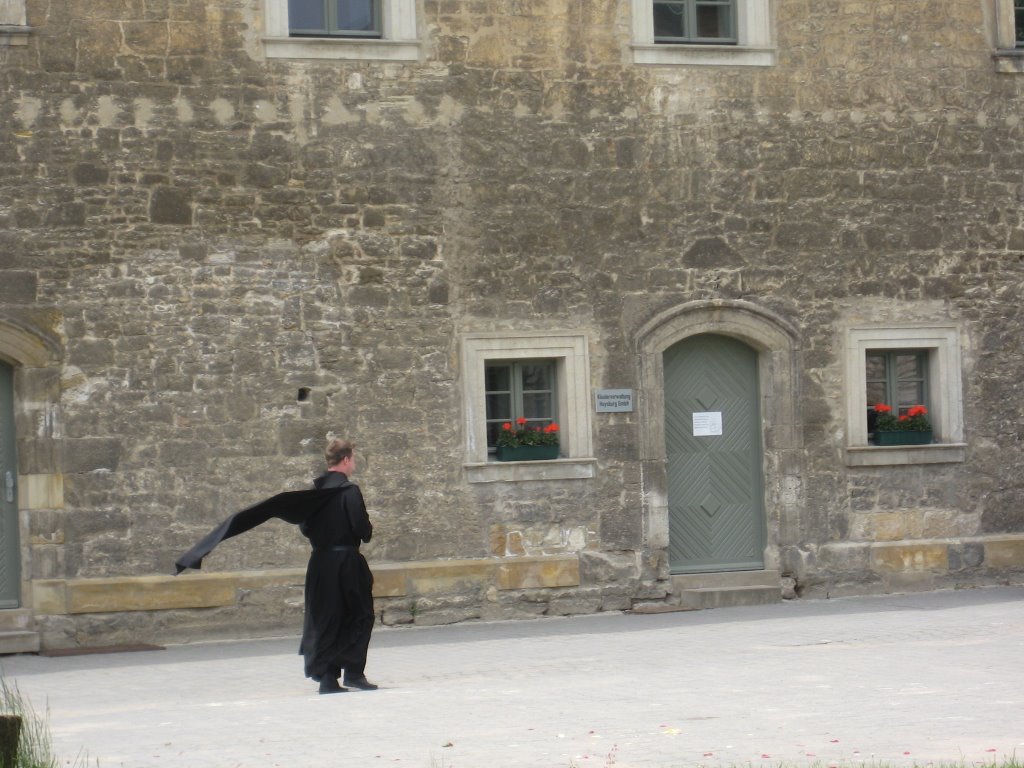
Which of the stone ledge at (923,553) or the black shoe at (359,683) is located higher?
the stone ledge at (923,553)

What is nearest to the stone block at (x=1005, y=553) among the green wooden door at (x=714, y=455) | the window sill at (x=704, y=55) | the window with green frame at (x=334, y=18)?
the green wooden door at (x=714, y=455)

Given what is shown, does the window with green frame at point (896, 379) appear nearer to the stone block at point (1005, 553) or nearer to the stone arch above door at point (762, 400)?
the stone arch above door at point (762, 400)

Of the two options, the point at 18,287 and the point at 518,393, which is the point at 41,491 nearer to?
the point at 18,287

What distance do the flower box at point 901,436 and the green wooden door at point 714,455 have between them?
3.58 ft

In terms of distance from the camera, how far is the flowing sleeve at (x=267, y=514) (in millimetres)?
10359

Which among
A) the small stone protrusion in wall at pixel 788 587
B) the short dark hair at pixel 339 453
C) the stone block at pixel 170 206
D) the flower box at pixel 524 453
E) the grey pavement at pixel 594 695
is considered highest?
the stone block at pixel 170 206

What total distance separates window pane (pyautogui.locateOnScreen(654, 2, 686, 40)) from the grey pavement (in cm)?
505

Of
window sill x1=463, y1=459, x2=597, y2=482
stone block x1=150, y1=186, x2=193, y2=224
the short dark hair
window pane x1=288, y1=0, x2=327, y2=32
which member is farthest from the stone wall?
the short dark hair

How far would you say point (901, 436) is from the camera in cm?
1587

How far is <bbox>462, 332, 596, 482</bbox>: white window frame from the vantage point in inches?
585

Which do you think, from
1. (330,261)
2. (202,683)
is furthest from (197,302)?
(202,683)

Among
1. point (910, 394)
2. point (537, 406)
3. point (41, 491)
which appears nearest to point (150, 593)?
point (41, 491)

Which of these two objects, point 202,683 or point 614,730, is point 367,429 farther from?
point 614,730

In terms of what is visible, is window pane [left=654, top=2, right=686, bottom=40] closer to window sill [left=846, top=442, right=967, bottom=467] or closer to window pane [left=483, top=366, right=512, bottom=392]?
window pane [left=483, top=366, right=512, bottom=392]
